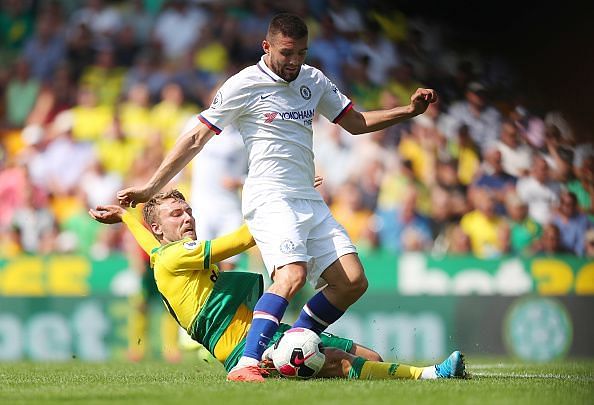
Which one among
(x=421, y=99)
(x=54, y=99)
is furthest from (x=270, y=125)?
(x=54, y=99)

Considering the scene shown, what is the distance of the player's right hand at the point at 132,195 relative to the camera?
5.43 metres

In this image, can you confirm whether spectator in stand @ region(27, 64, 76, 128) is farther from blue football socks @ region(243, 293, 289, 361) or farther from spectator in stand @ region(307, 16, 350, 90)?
blue football socks @ region(243, 293, 289, 361)

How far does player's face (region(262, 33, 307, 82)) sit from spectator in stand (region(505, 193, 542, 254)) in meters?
5.48

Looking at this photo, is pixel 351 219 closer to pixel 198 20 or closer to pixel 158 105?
pixel 158 105

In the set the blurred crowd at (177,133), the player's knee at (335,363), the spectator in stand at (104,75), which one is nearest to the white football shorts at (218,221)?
the blurred crowd at (177,133)

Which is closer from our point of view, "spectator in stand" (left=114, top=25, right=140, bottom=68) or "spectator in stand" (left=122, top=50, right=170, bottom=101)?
"spectator in stand" (left=122, top=50, right=170, bottom=101)

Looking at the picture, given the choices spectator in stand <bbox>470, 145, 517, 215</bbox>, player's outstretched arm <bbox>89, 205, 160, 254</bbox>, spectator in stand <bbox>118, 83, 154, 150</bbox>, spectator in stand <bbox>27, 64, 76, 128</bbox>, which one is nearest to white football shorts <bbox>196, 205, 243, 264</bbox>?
spectator in stand <bbox>470, 145, 517, 215</bbox>

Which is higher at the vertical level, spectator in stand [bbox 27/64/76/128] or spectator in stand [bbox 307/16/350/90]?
spectator in stand [bbox 307/16/350/90]

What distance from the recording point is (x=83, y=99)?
14695mm

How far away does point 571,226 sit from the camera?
925cm

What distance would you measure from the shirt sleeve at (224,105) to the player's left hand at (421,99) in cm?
102

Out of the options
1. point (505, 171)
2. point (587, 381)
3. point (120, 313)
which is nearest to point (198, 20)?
point (120, 313)

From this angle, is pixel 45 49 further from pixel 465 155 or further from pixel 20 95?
pixel 465 155

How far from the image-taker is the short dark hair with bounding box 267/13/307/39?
17.9 ft
